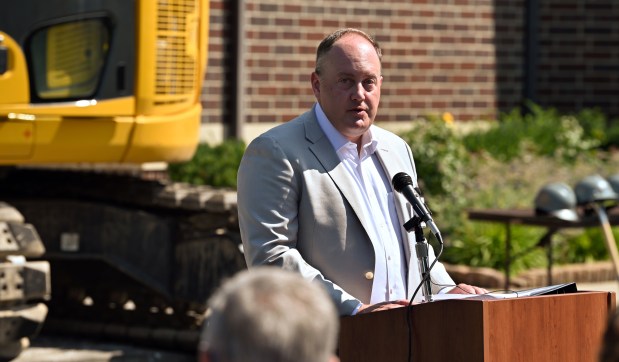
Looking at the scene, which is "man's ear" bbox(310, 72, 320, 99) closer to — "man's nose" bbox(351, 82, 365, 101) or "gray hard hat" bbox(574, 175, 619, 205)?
"man's nose" bbox(351, 82, 365, 101)

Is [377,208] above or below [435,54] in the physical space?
above

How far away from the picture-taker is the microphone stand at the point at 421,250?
513cm

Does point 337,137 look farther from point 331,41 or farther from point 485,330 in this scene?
point 485,330

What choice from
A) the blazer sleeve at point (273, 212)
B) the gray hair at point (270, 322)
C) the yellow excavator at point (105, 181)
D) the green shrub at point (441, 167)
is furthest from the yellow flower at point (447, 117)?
the gray hair at point (270, 322)

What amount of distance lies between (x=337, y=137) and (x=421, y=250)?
1.83 ft

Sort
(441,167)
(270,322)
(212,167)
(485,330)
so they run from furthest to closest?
(441,167) < (212,167) < (485,330) < (270,322)

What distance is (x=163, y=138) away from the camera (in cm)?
1002

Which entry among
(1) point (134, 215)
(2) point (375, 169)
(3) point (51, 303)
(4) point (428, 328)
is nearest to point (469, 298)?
(4) point (428, 328)

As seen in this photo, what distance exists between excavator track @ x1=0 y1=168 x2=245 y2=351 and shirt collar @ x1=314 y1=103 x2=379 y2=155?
16.8 ft

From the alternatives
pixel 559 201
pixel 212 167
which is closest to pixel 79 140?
pixel 212 167

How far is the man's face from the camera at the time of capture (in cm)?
538

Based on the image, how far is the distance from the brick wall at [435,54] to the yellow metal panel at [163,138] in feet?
14.8

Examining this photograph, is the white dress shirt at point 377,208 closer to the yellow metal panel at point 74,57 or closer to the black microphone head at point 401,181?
the black microphone head at point 401,181

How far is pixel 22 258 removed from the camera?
9.80 meters
